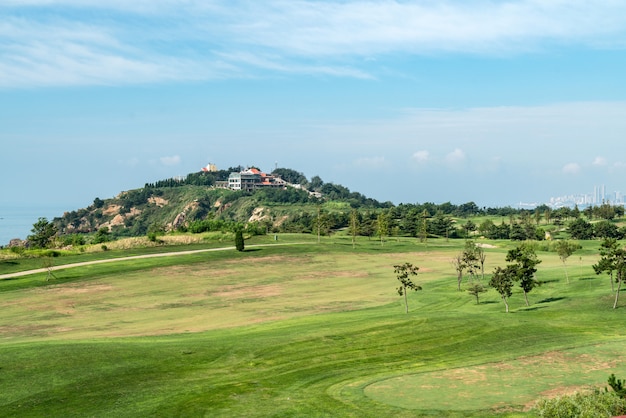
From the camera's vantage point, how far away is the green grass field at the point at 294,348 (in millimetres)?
33469

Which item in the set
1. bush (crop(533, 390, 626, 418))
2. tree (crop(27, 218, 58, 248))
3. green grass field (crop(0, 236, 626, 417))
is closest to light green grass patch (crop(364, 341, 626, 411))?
green grass field (crop(0, 236, 626, 417))

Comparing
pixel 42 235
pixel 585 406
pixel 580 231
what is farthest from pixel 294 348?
pixel 580 231

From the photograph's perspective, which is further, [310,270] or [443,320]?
[310,270]

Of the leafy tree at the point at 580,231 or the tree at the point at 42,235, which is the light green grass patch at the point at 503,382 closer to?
the tree at the point at 42,235

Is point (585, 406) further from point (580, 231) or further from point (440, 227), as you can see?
point (440, 227)

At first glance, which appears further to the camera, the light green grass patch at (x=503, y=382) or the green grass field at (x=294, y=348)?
the green grass field at (x=294, y=348)

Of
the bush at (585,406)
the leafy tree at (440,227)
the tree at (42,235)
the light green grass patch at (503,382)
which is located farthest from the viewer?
the leafy tree at (440,227)

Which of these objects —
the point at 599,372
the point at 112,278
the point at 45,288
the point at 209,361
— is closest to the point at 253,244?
the point at 112,278

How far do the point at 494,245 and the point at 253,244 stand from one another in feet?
214

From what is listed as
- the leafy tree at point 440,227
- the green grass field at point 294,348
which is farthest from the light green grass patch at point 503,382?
the leafy tree at point 440,227

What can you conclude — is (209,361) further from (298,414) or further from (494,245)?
(494,245)

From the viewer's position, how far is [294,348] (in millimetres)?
46062

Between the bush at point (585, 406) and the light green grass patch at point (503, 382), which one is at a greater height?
the bush at point (585, 406)

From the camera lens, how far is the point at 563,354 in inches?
1709
